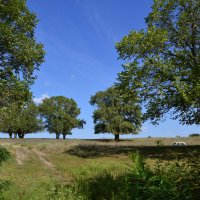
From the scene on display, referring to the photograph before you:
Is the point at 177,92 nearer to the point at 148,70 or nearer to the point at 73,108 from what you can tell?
the point at 148,70

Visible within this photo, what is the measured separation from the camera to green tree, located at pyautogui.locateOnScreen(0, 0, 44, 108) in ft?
96.6

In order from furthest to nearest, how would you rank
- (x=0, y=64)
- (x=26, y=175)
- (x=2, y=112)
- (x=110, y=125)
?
(x=110, y=125) < (x=0, y=64) < (x=2, y=112) < (x=26, y=175)

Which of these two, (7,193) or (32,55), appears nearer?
(7,193)

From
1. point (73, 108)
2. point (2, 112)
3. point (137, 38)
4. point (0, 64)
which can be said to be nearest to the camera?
point (2, 112)

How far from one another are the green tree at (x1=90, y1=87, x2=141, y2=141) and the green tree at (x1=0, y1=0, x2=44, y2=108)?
47.8 meters

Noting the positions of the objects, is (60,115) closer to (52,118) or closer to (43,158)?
(52,118)

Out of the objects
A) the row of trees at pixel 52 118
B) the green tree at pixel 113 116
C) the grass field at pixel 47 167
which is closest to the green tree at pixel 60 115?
the row of trees at pixel 52 118

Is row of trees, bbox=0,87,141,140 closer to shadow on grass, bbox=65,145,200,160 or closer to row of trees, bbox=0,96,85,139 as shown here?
row of trees, bbox=0,96,85,139

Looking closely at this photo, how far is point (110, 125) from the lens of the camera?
82.1 metres

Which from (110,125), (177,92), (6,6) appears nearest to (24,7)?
(6,6)

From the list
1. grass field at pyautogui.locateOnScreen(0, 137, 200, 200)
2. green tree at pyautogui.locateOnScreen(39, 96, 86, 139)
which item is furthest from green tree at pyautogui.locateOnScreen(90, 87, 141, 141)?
grass field at pyautogui.locateOnScreen(0, 137, 200, 200)

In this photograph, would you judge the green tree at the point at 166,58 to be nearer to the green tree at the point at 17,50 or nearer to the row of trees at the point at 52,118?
the green tree at the point at 17,50

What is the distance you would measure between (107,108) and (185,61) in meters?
49.7

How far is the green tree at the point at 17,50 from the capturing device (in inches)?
1159
